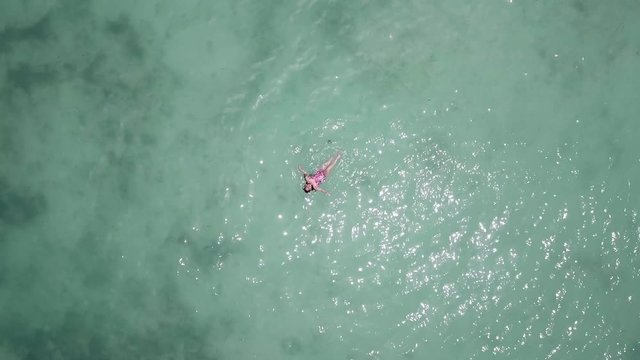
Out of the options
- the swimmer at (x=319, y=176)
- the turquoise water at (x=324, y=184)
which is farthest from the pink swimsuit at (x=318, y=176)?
the turquoise water at (x=324, y=184)

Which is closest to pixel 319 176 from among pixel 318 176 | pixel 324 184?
pixel 318 176

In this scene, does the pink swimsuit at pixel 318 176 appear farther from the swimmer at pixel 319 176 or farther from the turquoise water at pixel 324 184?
the turquoise water at pixel 324 184

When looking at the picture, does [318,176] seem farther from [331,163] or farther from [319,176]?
[331,163]

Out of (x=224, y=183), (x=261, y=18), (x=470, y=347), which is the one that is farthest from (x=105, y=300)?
(x=470, y=347)

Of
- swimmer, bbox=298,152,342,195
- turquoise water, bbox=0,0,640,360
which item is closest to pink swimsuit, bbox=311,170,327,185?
swimmer, bbox=298,152,342,195

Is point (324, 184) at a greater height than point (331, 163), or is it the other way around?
point (331, 163)

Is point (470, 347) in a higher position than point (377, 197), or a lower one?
lower

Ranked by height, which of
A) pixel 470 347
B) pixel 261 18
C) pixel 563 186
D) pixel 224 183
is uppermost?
pixel 261 18

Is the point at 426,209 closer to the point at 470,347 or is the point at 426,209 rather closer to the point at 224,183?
the point at 470,347
